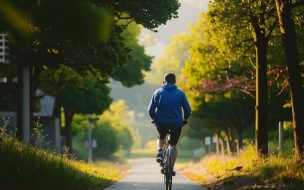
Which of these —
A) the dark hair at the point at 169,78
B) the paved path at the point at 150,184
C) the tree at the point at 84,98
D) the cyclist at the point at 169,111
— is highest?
the tree at the point at 84,98

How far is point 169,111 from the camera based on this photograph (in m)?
11.5

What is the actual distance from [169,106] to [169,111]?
90 millimetres

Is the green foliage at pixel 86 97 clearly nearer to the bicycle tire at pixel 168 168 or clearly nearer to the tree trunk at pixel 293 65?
the tree trunk at pixel 293 65

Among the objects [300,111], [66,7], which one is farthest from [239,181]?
[66,7]

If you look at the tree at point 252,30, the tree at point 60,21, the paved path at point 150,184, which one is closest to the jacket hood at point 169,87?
the paved path at point 150,184

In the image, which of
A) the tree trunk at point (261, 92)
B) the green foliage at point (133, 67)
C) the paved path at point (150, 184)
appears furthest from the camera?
the green foliage at point (133, 67)

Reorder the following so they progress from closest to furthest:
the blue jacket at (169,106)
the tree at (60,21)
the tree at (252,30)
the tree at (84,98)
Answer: the tree at (60,21), the blue jacket at (169,106), the tree at (252,30), the tree at (84,98)

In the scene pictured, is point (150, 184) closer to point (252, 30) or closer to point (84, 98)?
point (252, 30)

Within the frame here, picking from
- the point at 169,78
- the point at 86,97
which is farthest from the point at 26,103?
the point at 86,97

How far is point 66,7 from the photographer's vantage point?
491cm

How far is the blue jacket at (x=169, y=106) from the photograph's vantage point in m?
11.5

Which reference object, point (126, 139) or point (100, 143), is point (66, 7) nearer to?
point (100, 143)

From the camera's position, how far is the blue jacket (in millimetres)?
11516

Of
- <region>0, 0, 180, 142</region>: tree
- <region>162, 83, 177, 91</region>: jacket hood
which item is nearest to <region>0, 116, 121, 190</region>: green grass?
<region>162, 83, 177, 91</region>: jacket hood
